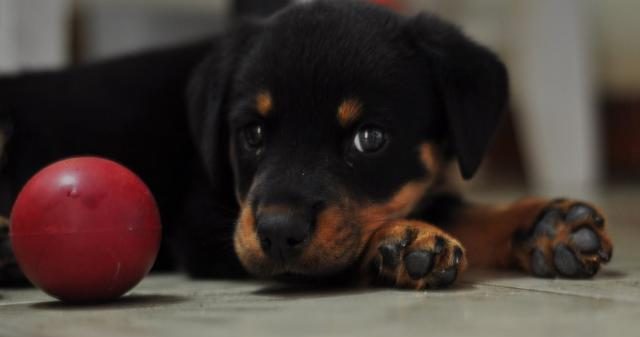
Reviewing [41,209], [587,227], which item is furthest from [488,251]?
[41,209]

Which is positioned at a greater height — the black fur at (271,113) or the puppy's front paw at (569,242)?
the black fur at (271,113)

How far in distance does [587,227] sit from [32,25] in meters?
2.60

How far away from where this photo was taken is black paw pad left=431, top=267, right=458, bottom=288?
1.94 meters

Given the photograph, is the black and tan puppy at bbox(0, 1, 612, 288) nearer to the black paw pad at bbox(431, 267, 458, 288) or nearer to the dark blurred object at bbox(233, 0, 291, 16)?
the black paw pad at bbox(431, 267, 458, 288)

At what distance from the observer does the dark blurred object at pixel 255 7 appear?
11.2ft

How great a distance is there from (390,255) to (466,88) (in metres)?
0.55

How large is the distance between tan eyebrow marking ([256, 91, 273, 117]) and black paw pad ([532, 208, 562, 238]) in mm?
700

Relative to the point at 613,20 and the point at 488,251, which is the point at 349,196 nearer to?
the point at 488,251

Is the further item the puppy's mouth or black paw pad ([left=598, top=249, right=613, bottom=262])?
black paw pad ([left=598, top=249, right=613, bottom=262])

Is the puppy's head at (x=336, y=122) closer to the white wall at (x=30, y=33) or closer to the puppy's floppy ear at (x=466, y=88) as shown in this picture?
the puppy's floppy ear at (x=466, y=88)

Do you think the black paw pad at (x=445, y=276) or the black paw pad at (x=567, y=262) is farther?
the black paw pad at (x=567, y=262)

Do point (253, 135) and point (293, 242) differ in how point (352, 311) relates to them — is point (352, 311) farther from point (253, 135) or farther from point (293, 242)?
point (253, 135)

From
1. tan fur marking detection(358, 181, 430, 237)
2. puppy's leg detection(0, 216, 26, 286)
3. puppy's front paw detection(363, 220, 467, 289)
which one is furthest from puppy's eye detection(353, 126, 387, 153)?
puppy's leg detection(0, 216, 26, 286)

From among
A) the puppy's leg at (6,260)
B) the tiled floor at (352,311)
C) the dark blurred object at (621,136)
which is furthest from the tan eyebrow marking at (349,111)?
the dark blurred object at (621,136)
